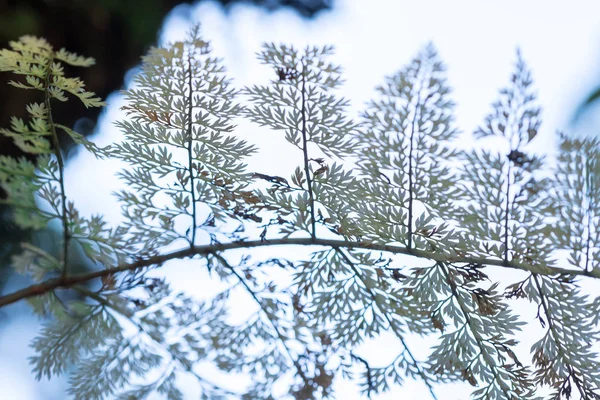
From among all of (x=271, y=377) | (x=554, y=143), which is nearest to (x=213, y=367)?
(x=271, y=377)

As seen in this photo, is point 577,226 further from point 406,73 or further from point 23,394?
point 23,394

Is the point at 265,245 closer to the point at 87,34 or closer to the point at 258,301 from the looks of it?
the point at 258,301

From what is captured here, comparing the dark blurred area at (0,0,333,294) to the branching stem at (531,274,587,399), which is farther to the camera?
the dark blurred area at (0,0,333,294)

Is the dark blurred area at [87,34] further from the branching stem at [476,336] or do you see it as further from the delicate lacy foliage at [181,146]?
the branching stem at [476,336]

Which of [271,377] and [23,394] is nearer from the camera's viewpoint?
[271,377]

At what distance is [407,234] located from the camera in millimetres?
374

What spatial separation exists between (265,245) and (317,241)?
0.03m

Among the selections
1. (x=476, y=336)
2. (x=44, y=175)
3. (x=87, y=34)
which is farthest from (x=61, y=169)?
(x=87, y=34)

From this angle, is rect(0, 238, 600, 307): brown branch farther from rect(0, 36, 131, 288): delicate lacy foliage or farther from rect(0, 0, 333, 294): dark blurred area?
rect(0, 0, 333, 294): dark blurred area

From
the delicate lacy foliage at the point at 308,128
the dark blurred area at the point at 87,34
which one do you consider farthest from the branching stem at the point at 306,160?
the dark blurred area at the point at 87,34

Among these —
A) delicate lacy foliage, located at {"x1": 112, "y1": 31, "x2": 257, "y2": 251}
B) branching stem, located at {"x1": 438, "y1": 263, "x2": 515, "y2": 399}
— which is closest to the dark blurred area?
delicate lacy foliage, located at {"x1": 112, "y1": 31, "x2": 257, "y2": 251}

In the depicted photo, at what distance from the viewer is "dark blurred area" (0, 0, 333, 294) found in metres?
0.69

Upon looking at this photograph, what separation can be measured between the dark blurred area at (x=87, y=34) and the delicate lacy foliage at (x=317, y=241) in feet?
1.02

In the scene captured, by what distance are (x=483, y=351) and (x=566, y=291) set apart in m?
0.06
